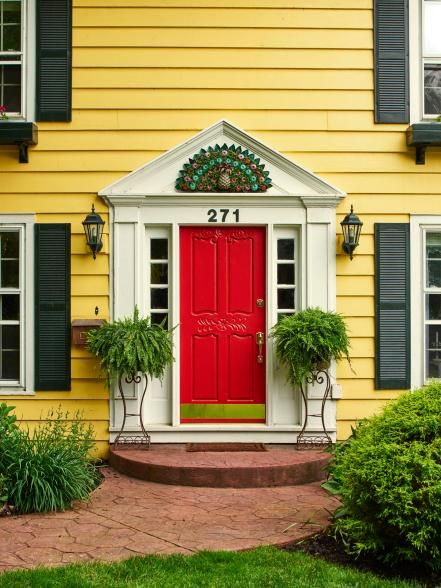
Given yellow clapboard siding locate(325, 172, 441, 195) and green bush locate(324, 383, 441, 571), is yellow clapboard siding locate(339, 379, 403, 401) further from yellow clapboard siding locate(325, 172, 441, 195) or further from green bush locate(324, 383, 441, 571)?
green bush locate(324, 383, 441, 571)

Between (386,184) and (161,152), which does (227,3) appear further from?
(386,184)

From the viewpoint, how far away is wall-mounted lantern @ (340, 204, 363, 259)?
651 centimetres

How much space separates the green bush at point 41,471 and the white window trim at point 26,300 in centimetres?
114

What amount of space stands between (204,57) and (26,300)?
2984mm

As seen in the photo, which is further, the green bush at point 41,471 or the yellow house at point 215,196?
the yellow house at point 215,196

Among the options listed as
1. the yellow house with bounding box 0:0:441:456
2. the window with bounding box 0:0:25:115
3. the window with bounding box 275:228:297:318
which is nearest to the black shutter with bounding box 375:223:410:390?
the yellow house with bounding box 0:0:441:456

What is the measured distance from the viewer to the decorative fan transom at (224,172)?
6.64 m

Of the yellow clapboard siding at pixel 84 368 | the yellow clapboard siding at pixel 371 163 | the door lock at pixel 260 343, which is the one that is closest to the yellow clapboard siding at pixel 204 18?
the yellow clapboard siding at pixel 371 163

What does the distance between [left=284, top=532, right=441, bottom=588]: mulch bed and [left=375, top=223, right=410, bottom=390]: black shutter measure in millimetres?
2496

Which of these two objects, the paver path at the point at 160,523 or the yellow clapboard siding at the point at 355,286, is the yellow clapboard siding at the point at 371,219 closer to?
the yellow clapboard siding at the point at 355,286

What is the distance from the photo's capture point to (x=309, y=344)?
6.11 m

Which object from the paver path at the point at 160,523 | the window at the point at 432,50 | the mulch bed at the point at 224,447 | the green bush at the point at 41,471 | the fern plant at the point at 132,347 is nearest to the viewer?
the paver path at the point at 160,523

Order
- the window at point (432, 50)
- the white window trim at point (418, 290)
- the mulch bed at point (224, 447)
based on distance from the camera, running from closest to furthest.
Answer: the mulch bed at point (224, 447) < the white window trim at point (418, 290) < the window at point (432, 50)

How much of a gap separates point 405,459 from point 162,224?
3625mm
